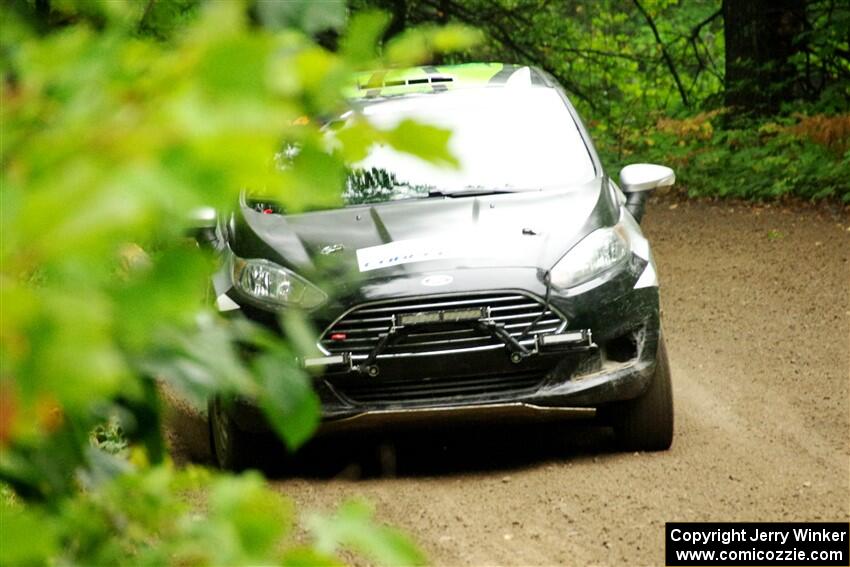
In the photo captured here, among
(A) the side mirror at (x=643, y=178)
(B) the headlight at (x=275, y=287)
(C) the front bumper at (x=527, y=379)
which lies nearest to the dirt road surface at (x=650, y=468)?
(C) the front bumper at (x=527, y=379)

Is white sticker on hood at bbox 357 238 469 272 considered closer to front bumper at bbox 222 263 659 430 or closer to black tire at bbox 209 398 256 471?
front bumper at bbox 222 263 659 430

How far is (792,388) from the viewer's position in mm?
7973

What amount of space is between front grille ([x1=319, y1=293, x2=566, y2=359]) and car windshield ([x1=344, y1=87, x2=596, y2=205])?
602 millimetres

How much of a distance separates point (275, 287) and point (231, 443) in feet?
2.83

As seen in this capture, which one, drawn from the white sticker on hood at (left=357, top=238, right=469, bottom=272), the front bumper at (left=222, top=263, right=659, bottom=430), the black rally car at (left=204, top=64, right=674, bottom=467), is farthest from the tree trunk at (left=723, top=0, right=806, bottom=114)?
the white sticker on hood at (left=357, top=238, right=469, bottom=272)

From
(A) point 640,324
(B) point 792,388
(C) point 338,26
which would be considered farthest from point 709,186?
(C) point 338,26

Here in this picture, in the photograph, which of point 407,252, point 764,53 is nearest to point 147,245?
point 407,252

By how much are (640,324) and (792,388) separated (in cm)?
197

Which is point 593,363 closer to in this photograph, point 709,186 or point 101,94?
point 101,94

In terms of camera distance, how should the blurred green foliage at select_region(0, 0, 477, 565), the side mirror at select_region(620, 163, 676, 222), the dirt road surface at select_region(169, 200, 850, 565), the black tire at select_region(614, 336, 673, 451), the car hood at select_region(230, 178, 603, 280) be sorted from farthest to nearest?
1. the side mirror at select_region(620, 163, 676, 222)
2. the black tire at select_region(614, 336, 673, 451)
3. the car hood at select_region(230, 178, 603, 280)
4. the dirt road surface at select_region(169, 200, 850, 565)
5. the blurred green foliage at select_region(0, 0, 477, 565)

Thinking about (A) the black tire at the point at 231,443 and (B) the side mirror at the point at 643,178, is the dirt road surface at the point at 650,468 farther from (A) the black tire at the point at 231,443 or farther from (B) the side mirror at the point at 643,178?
(B) the side mirror at the point at 643,178

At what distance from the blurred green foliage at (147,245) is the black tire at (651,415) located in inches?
203

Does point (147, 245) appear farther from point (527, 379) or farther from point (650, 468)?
point (650, 468)

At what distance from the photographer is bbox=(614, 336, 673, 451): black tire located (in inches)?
256
